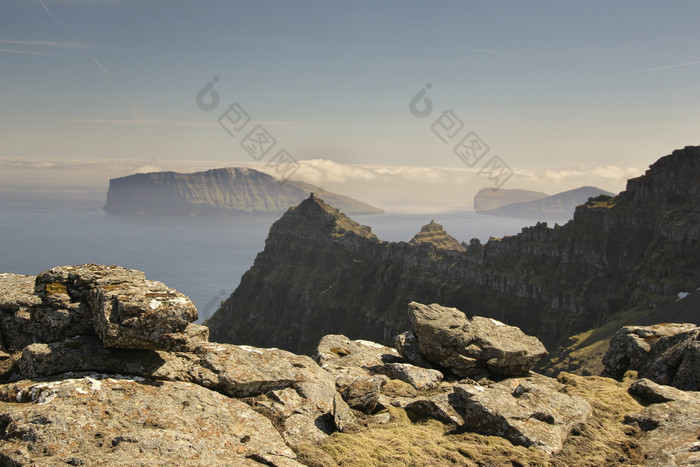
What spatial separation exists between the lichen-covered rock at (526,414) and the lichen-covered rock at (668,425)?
241 centimetres

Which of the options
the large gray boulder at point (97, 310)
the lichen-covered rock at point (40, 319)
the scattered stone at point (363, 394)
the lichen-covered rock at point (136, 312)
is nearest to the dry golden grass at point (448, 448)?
the scattered stone at point (363, 394)

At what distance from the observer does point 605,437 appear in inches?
760

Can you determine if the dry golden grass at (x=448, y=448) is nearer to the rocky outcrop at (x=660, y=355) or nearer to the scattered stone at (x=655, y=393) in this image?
the scattered stone at (x=655, y=393)

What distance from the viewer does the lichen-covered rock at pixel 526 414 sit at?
18391 millimetres

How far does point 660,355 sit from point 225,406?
2787 centimetres

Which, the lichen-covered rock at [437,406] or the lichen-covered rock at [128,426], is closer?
the lichen-covered rock at [128,426]

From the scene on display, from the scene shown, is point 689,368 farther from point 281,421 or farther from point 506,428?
point 281,421

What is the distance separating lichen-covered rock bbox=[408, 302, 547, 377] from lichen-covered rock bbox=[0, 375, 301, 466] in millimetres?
13276

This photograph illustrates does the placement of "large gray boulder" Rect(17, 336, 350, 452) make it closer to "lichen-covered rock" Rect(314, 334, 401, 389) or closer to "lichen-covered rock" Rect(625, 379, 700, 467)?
"lichen-covered rock" Rect(314, 334, 401, 389)

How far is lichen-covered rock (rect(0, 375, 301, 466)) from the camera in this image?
1334cm

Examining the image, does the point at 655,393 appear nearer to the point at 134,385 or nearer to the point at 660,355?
the point at 660,355

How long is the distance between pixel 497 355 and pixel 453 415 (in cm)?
752

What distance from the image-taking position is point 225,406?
1750cm

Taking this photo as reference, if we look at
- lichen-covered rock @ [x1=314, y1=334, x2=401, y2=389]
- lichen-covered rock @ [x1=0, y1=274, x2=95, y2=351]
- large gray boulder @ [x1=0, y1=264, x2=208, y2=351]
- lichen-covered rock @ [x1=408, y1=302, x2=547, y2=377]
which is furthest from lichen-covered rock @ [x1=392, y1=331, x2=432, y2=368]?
lichen-covered rock @ [x1=0, y1=274, x2=95, y2=351]
